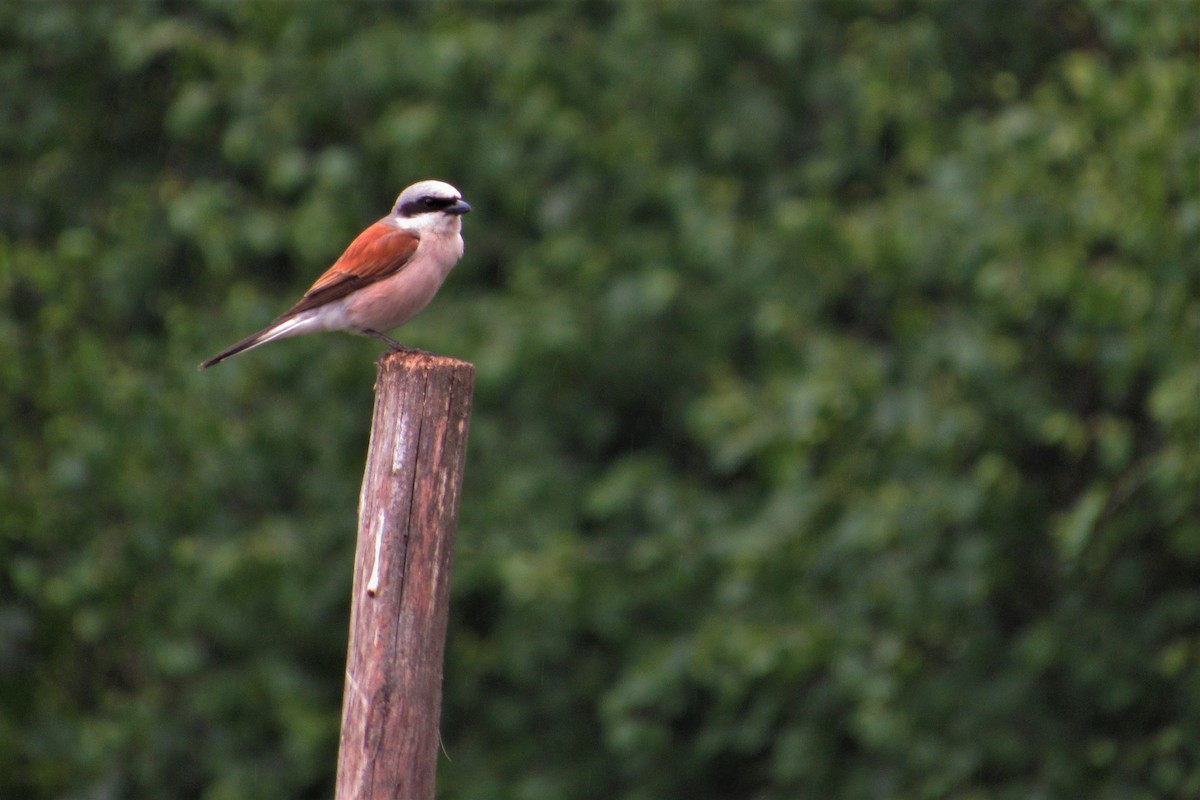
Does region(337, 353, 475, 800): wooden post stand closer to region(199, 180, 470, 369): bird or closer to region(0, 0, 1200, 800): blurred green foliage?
region(199, 180, 470, 369): bird

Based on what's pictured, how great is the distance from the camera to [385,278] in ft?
18.2

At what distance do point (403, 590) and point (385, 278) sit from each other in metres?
2.01

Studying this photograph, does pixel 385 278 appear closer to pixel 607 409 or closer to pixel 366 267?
pixel 366 267

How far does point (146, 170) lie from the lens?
9492 millimetres

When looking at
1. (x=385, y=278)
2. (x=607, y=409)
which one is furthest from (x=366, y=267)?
(x=607, y=409)

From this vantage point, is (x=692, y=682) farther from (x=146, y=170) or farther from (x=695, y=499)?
(x=146, y=170)

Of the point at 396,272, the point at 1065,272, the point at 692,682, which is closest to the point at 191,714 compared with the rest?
Answer: the point at 692,682

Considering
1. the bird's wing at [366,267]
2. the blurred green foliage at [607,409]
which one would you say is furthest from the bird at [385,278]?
the blurred green foliage at [607,409]

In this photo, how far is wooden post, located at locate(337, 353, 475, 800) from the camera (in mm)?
3672

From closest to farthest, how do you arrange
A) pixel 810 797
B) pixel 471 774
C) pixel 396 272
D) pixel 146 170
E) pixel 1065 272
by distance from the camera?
pixel 396 272 → pixel 1065 272 → pixel 810 797 → pixel 471 774 → pixel 146 170

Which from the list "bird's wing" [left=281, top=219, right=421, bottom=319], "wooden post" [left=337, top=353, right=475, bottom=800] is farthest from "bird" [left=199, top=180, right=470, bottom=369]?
"wooden post" [left=337, top=353, right=475, bottom=800]

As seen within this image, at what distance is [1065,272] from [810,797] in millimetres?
2875

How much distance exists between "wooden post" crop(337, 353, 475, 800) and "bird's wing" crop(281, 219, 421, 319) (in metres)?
1.61

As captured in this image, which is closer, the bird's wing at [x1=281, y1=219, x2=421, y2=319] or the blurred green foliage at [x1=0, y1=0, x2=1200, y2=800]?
the bird's wing at [x1=281, y1=219, x2=421, y2=319]
